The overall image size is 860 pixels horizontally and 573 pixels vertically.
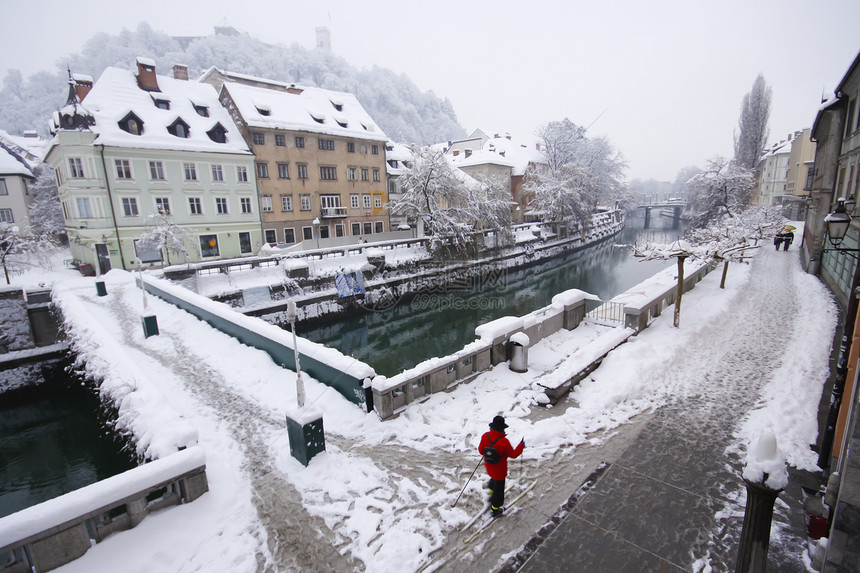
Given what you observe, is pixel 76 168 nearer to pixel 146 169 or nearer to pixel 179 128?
pixel 146 169

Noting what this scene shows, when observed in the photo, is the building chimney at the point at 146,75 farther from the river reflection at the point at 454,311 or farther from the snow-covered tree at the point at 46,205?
the river reflection at the point at 454,311

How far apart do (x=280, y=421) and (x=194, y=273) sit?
17155 mm

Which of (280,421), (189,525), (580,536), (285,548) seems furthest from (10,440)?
(580,536)

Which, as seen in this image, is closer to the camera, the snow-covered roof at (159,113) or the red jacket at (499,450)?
the red jacket at (499,450)

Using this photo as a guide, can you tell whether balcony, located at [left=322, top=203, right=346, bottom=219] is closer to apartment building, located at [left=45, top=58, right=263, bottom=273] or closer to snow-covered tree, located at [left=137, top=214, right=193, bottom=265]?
apartment building, located at [left=45, top=58, right=263, bottom=273]

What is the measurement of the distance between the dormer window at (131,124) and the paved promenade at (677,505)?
34.1 meters

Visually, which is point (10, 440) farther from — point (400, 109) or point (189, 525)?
point (400, 109)

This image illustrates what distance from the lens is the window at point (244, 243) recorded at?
108 ft

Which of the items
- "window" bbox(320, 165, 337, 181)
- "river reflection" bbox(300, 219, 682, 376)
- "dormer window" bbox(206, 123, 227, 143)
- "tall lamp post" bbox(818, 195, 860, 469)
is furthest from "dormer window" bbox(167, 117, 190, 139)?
"tall lamp post" bbox(818, 195, 860, 469)

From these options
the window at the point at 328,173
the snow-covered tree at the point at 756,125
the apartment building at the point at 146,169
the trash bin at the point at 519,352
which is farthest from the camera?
the snow-covered tree at the point at 756,125

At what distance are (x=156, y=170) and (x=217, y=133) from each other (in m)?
5.71

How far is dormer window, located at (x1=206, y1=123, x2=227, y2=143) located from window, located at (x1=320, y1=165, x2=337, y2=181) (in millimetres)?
8117

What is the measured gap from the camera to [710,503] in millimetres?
5953

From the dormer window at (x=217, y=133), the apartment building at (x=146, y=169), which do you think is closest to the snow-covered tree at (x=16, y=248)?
the apartment building at (x=146, y=169)
